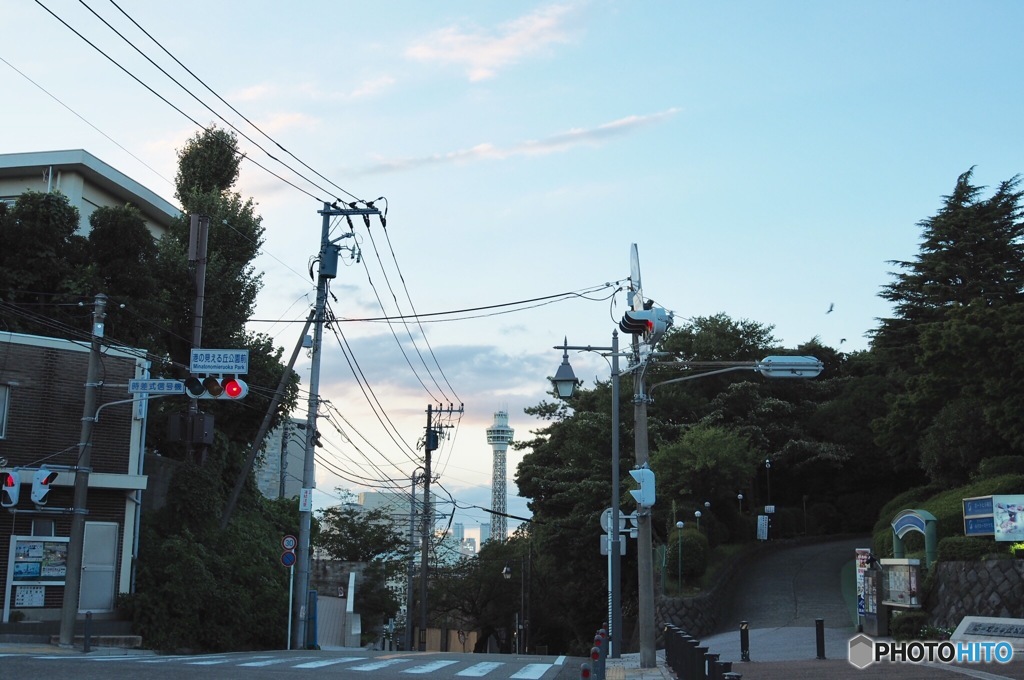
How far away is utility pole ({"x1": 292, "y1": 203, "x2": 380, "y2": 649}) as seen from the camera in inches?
1110

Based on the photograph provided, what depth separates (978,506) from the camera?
2712 cm

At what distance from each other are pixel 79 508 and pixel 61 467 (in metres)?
3.32

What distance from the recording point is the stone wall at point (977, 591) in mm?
26094

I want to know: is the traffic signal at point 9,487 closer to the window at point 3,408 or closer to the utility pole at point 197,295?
the window at point 3,408

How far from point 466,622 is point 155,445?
129 feet

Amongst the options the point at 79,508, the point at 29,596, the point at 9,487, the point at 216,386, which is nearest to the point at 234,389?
the point at 216,386

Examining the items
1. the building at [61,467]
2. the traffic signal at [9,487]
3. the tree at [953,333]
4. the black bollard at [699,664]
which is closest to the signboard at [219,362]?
the building at [61,467]

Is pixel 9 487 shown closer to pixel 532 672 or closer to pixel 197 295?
pixel 197 295

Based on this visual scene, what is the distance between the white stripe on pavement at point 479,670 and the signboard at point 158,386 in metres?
8.51

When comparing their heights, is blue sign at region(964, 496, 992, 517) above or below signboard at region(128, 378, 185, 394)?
below

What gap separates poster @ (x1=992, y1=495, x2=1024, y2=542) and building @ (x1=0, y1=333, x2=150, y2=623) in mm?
22475

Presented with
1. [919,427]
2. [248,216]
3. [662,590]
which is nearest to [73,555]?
[248,216]

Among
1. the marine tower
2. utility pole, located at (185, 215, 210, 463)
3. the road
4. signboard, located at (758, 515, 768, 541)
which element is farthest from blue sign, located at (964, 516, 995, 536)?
the marine tower

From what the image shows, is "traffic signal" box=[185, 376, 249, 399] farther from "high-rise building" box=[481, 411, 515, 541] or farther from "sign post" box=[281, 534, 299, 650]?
"high-rise building" box=[481, 411, 515, 541]
